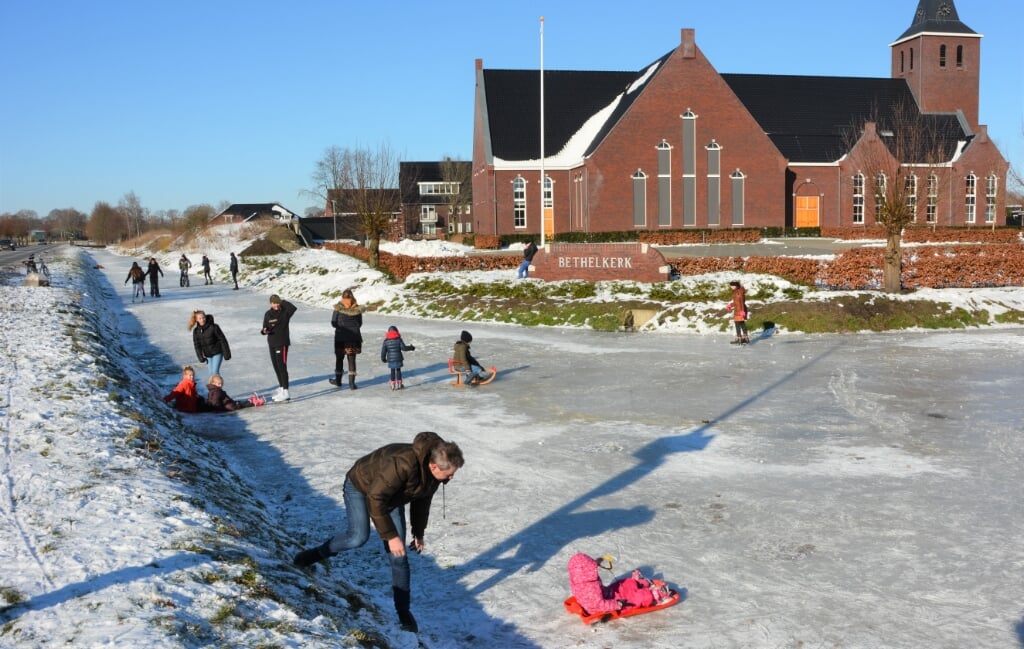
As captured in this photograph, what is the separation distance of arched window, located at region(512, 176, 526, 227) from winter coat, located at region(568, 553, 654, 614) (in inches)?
2033

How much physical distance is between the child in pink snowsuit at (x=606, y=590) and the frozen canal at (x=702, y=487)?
0.15 metres

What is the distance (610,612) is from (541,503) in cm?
273

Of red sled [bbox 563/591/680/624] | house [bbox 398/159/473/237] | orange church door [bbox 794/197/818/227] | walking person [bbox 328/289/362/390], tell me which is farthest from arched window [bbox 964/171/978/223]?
red sled [bbox 563/591/680/624]

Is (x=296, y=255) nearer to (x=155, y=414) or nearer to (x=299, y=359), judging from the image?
(x=299, y=359)

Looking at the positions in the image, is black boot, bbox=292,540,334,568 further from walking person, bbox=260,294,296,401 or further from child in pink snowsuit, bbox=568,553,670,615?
walking person, bbox=260,294,296,401

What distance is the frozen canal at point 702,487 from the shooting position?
21.1 ft

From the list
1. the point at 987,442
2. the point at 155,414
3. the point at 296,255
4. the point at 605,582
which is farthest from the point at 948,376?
the point at 296,255

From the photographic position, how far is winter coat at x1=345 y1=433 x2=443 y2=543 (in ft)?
19.3

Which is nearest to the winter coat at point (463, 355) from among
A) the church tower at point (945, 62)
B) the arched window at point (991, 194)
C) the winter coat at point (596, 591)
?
the winter coat at point (596, 591)

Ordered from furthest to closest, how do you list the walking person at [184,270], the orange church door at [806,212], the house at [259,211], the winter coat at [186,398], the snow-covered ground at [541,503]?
the house at [259,211] → the orange church door at [806,212] → the walking person at [184,270] → the winter coat at [186,398] → the snow-covered ground at [541,503]

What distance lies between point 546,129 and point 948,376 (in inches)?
1803

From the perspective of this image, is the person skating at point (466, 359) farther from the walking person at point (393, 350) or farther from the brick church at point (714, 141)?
the brick church at point (714, 141)

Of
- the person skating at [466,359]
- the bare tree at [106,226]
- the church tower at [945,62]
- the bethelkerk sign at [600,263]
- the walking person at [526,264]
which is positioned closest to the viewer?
the person skating at [466,359]

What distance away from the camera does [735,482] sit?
9641 millimetres
